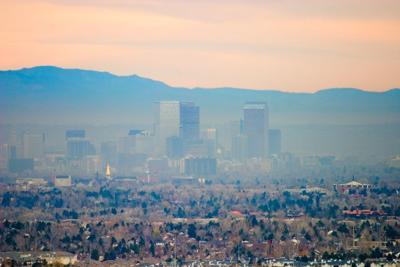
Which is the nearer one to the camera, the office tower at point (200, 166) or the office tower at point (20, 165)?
the office tower at point (20, 165)

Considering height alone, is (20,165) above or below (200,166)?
above

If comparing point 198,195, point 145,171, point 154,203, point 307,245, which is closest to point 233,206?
point 154,203

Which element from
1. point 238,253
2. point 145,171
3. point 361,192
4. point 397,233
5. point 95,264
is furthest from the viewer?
point 145,171

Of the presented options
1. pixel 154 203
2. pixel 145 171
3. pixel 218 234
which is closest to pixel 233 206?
pixel 154 203

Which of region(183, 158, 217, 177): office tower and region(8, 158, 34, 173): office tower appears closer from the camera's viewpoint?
region(8, 158, 34, 173): office tower

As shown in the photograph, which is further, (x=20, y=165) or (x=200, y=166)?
(x=200, y=166)

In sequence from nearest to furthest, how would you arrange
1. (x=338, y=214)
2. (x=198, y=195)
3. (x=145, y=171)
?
(x=338, y=214), (x=198, y=195), (x=145, y=171)

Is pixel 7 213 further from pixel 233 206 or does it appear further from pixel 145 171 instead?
pixel 145 171

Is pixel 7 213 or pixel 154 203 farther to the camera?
pixel 154 203
